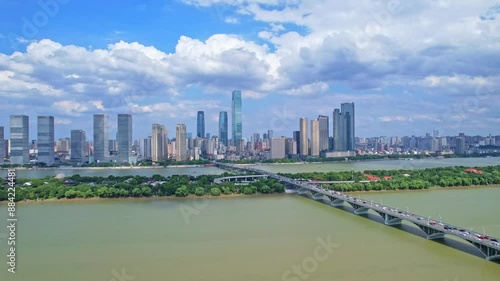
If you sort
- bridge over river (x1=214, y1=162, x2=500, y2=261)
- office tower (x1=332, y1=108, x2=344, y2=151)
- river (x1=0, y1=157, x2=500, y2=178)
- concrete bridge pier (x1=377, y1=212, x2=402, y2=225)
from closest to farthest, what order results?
bridge over river (x1=214, y1=162, x2=500, y2=261) < concrete bridge pier (x1=377, y1=212, x2=402, y2=225) < river (x1=0, y1=157, x2=500, y2=178) < office tower (x1=332, y1=108, x2=344, y2=151)

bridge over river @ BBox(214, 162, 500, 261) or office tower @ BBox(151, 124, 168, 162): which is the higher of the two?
office tower @ BBox(151, 124, 168, 162)

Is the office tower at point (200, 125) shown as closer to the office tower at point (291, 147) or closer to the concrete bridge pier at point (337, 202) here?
the office tower at point (291, 147)

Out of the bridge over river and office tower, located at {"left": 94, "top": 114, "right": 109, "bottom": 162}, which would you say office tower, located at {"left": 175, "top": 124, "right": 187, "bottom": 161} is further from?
the bridge over river

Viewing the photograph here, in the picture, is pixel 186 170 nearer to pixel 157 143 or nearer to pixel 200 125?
pixel 157 143

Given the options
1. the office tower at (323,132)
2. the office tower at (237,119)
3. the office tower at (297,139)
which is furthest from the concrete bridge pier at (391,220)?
the office tower at (237,119)

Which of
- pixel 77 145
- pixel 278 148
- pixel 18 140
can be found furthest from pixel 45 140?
pixel 278 148

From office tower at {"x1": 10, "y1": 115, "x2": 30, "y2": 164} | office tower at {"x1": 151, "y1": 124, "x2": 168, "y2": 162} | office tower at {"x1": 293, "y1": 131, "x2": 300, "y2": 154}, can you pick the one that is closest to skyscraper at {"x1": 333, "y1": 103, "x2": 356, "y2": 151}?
office tower at {"x1": 293, "y1": 131, "x2": 300, "y2": 154}

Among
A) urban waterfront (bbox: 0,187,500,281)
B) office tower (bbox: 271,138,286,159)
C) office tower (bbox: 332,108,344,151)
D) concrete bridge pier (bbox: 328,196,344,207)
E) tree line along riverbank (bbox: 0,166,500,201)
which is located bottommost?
urban waterfront (bbox: 0,187,500,281)
